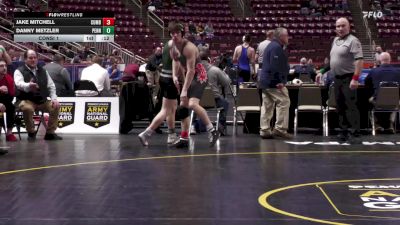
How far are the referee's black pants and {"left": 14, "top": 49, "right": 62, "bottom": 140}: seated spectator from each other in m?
3.72

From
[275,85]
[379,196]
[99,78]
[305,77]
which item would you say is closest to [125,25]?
[305,77]

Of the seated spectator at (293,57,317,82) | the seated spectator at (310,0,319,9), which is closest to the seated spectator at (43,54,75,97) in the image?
the seated spectator at (293,57,317,82)

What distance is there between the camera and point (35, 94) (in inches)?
417

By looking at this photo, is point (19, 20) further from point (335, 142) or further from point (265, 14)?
point (265, 14)

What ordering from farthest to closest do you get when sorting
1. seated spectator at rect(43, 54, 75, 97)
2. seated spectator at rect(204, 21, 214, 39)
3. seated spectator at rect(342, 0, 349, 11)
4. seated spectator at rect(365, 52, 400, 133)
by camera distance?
seated spectator at rect(342, 0, 349, 11)
seated spectator at rect(204, 21, 214, 39)
seated spectator at rect(43, 54, 75, 97)
seated spectator at rect(365, 52, 400, 133)

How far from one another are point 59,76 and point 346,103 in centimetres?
432

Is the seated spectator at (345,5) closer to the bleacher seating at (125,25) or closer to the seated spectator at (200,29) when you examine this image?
the seated spectator at (200,29)

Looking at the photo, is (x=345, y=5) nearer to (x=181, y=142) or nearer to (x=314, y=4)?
(x=314, y=4)

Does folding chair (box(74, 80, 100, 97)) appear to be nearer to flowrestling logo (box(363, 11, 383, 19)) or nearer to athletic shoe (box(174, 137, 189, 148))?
athletic shoe (box(174, 137, 189, 148))

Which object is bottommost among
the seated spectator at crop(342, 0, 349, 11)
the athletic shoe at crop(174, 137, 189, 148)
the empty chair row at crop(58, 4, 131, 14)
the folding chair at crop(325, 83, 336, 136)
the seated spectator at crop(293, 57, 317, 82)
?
the athletic shoe at crop(174, 137, 189, 148)

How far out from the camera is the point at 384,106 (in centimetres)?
1112

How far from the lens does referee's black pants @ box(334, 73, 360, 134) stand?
32.7 feet
